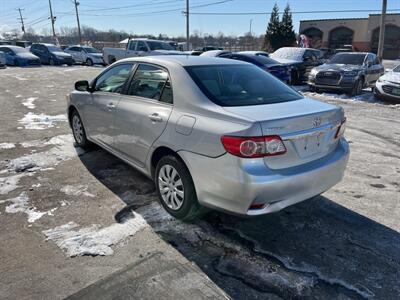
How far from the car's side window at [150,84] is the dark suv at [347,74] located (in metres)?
10.8

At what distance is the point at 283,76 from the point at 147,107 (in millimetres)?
11128

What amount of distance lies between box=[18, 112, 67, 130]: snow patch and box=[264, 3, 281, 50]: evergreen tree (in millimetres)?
39973

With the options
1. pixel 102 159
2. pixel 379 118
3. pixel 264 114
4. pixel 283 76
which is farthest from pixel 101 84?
pixel 283 76

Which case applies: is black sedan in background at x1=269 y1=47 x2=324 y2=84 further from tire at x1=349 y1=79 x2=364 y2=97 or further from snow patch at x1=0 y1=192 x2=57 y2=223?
snow patch at x1=0 y1=192 x2=57 y2=223

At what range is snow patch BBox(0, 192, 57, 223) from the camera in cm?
374

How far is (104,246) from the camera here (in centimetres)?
322

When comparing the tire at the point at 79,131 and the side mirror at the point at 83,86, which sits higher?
the side mirror at the point at 83,86

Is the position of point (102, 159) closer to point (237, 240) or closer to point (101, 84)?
point (101, 84)

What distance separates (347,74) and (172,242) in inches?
469

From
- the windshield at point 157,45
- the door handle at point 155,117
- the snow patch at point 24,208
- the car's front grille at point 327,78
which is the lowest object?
the snow patch at point 24,208

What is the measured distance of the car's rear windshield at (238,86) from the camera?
340cm

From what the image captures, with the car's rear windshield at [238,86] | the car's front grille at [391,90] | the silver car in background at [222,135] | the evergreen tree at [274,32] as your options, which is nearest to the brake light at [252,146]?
the silver car in background at [222,135]

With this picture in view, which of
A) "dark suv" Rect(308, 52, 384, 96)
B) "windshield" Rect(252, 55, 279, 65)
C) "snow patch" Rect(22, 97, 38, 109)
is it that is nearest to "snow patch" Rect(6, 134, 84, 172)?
"snow patch" Rect(22, 97, 38, 109)

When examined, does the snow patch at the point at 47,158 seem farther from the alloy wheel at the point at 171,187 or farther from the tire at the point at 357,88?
the tire at the point at 357,88
